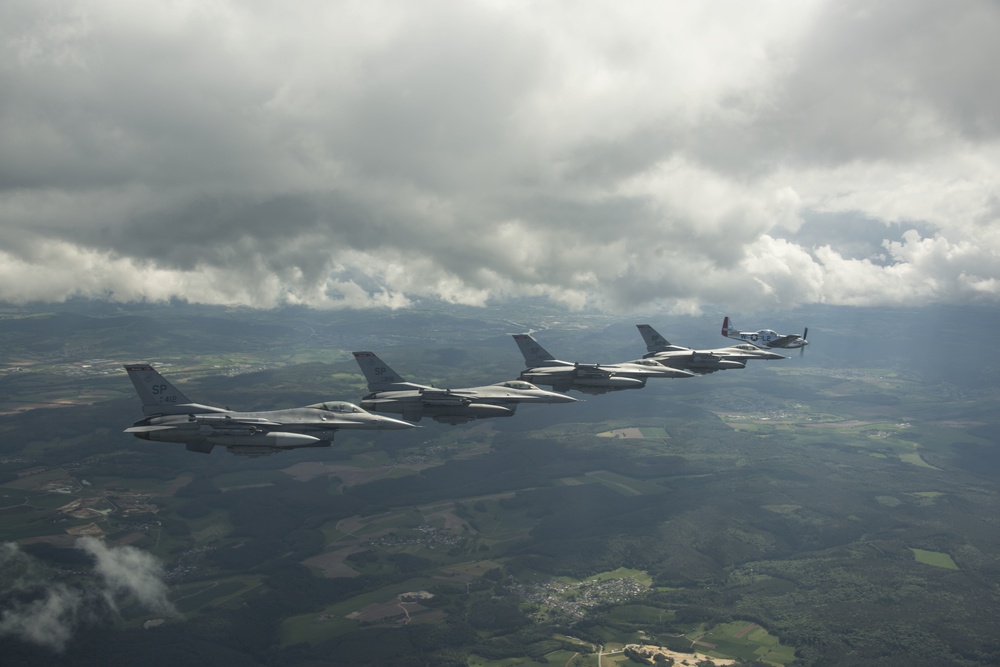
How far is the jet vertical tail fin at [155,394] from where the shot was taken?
68219mm

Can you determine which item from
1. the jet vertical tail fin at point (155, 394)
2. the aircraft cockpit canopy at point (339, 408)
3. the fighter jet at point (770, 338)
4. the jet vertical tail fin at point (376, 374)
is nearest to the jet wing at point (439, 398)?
the jet vertical tail fin at point (376, 374)

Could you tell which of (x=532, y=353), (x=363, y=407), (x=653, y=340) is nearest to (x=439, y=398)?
(x=363, y=407)

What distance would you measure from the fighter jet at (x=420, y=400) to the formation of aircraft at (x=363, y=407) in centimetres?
14

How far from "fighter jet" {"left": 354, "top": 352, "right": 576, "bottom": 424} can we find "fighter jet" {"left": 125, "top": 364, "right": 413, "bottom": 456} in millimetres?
4082

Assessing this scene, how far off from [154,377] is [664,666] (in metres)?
197

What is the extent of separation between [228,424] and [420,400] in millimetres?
24601

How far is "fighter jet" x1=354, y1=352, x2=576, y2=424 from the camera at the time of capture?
76950 millimetres

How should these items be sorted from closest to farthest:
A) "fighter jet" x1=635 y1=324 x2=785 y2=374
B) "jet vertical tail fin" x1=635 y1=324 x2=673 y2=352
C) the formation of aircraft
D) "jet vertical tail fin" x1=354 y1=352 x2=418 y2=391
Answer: the formation of aircraft, "jet vertical tail fin" x1=354 y1=352 x2=418 y2=391, "fighter jet" x1=635 y1=324 x2=785 y2=374, "jet vertical tail fin" x1=635 y1=324 x2=673 y2=352

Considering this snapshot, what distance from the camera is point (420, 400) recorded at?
77.3 meters

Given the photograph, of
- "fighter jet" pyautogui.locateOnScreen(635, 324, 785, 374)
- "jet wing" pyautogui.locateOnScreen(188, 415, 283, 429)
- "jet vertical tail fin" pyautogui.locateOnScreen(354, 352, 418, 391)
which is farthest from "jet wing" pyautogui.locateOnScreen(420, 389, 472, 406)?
"fighter jet" pyautogui.locateOnScreen(635, 324, 785, 374)

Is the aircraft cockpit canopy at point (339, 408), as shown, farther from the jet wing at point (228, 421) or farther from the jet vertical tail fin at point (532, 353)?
the jet vertical tail fin at point (532, 353)

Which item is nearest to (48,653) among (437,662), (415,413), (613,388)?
(437,662)

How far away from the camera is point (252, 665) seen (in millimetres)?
199750

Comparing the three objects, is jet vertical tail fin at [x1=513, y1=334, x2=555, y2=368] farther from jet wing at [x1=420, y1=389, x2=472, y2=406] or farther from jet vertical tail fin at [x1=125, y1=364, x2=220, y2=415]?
jet vertical tail fin at [x1=125, y1=364, x2=220, y2=415]
